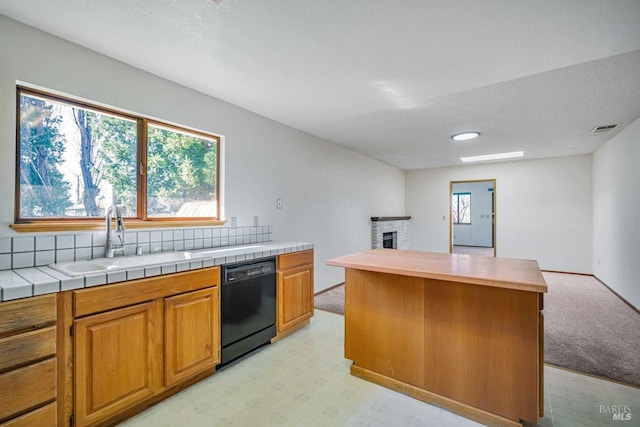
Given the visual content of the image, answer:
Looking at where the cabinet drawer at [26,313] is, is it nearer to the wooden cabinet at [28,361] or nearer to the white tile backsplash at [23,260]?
the wooden cabinet at [28,361]

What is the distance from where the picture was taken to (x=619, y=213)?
4.01 meters

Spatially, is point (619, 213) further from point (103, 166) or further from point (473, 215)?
point (473, 215)

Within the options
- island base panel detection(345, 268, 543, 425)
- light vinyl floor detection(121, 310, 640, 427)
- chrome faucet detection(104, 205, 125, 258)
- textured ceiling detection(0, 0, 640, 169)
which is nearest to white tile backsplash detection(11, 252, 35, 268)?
chrome faucet detection(104, 205, 125, 258)

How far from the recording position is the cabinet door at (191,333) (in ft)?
6.24

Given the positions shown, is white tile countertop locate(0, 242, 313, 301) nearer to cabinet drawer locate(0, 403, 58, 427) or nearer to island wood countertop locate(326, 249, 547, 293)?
cabinet drawer locate(0, 403, 58, 427)

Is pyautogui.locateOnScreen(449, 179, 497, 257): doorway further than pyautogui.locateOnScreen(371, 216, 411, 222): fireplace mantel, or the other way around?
pyautogui.locateOnScreen(449, 179, 497, 257): doorway

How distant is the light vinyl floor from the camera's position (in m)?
1.73

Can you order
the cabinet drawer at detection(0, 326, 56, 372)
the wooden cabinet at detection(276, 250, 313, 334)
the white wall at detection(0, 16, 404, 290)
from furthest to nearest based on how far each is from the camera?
the wooden cabinet at detection(276, 250, 313, 334), the white wall at detection(0, 16, 404, 290), the cabinet drawer at detection(0, 326, 56, 372)

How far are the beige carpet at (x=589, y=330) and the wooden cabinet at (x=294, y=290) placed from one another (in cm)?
72

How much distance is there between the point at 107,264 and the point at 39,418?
2.71 feet

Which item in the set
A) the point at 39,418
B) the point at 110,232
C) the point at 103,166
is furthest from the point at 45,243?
the point at 39,418

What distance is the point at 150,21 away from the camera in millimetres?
1696

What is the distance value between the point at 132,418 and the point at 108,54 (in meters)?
2.46

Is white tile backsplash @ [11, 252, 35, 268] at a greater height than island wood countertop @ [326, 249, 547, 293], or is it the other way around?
white tile backsplash @ [11, 252, 35, 268]
